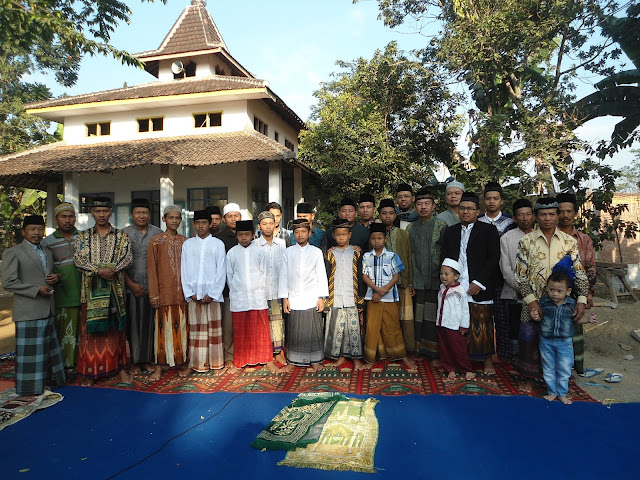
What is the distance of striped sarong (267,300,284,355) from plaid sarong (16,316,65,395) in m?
→ 2.18

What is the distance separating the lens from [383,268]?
422cm

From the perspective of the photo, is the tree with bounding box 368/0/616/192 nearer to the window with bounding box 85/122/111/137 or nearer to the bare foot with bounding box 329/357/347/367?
the bare foot with bounding box 329/357/347/367

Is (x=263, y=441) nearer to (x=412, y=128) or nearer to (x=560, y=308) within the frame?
(x=560, y=308)

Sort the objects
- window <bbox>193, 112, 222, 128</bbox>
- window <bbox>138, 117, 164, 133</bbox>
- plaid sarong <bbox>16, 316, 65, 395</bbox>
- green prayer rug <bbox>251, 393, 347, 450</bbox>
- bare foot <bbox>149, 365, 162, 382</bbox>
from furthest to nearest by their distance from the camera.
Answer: window <bbox>138, 117, 164, 133</bbox>, window <bbox>193, 112, 222, 128</bbox>, bare foot <bbox>149, 365, 162, 382</bbox>, plaid sarong <bbox>16, 316, 65, 395</bbox>, green prayer rug <bbox>251, 393, 347, 450</bbox>

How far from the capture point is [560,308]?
135 inches

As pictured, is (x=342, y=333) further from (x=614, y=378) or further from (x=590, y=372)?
(x=614, y=378)

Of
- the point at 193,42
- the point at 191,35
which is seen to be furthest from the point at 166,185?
the point at 191,35

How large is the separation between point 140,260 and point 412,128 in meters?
7.97

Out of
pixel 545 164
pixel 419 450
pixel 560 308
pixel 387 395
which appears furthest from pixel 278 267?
pixel 545 164

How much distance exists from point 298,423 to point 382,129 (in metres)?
8.16

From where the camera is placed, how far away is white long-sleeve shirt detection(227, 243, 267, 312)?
4.29m

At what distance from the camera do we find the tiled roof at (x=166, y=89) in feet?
36.7

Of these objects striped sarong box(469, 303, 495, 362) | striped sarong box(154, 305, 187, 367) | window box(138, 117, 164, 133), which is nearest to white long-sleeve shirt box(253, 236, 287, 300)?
striped sarong box(154, 305, 187, 367)

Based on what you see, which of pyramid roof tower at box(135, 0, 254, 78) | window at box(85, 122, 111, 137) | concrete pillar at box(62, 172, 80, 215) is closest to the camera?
concrete pillar at box(62, 172, 80, 215)
